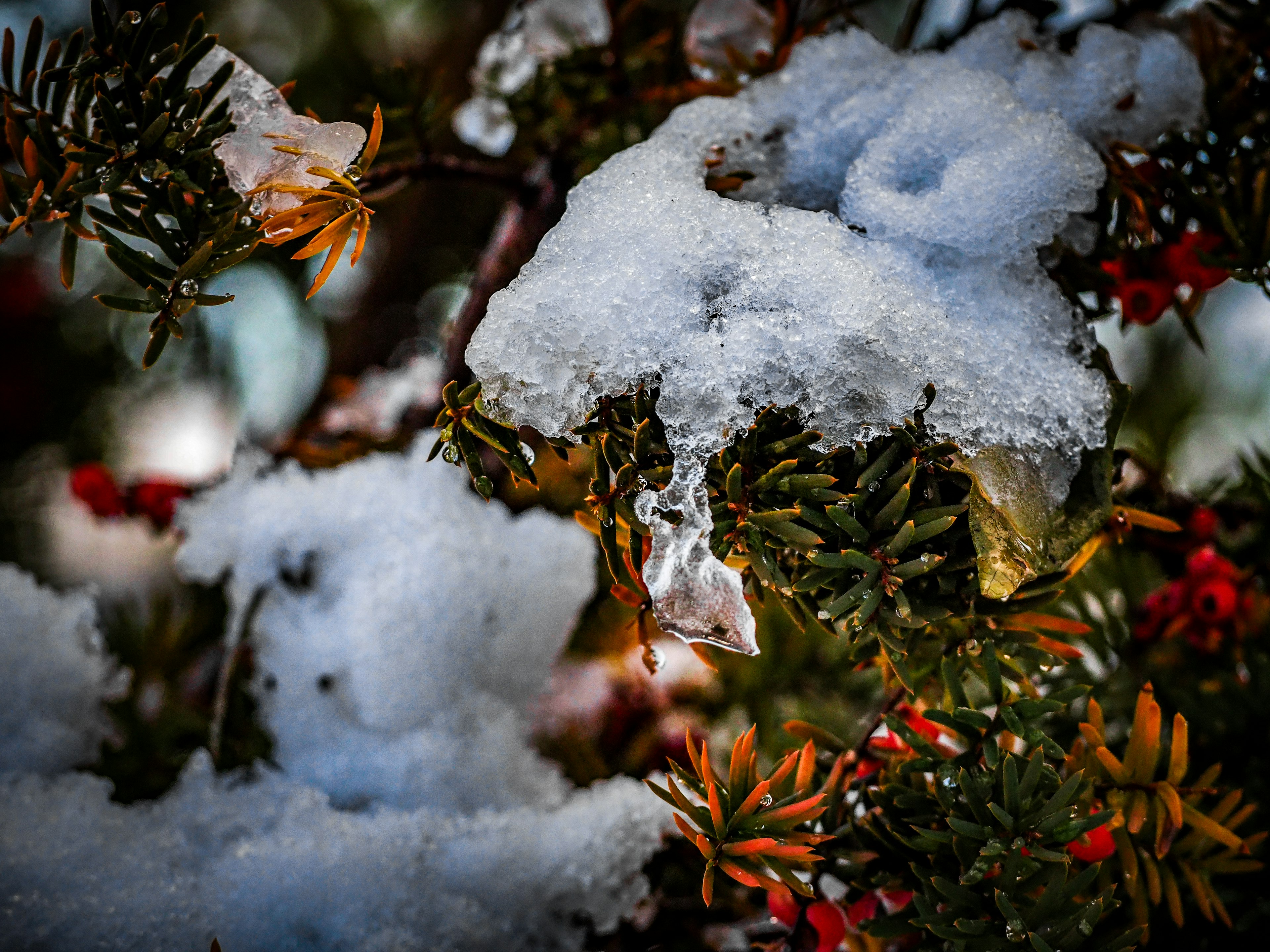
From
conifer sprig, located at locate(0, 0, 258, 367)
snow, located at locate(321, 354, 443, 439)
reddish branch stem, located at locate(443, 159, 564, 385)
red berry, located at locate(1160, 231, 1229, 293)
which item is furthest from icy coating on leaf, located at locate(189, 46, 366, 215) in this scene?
red berry, located at locate(1160, 231, 1229, 293)

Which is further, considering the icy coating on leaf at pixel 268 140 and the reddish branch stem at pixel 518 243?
the reddish branch stem at pixel 518 243

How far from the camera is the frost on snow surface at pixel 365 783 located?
41 cm

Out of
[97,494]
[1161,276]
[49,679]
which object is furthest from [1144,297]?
[97,494]

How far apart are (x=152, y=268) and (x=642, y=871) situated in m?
0.40

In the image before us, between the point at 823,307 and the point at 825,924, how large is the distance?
27 centimetres

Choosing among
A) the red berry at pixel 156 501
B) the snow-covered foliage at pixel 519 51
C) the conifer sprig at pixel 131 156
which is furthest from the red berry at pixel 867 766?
the red berry at pixel 156 501

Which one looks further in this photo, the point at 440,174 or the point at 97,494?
the point at 97,494

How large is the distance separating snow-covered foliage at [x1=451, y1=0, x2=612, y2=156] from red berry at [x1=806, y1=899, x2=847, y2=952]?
518mm

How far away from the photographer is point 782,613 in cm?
68

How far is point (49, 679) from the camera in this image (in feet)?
1.72

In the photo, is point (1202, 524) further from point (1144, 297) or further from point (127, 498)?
point (127, 498)

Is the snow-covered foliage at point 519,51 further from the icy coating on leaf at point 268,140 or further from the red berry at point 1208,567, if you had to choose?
the red berry at point 1208,567

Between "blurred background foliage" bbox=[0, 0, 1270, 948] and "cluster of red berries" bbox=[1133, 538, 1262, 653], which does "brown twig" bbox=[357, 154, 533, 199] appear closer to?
"blurred background foliage" bbox=[0, 0, 1270, 948]

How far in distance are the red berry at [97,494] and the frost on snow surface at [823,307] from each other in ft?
1.88
